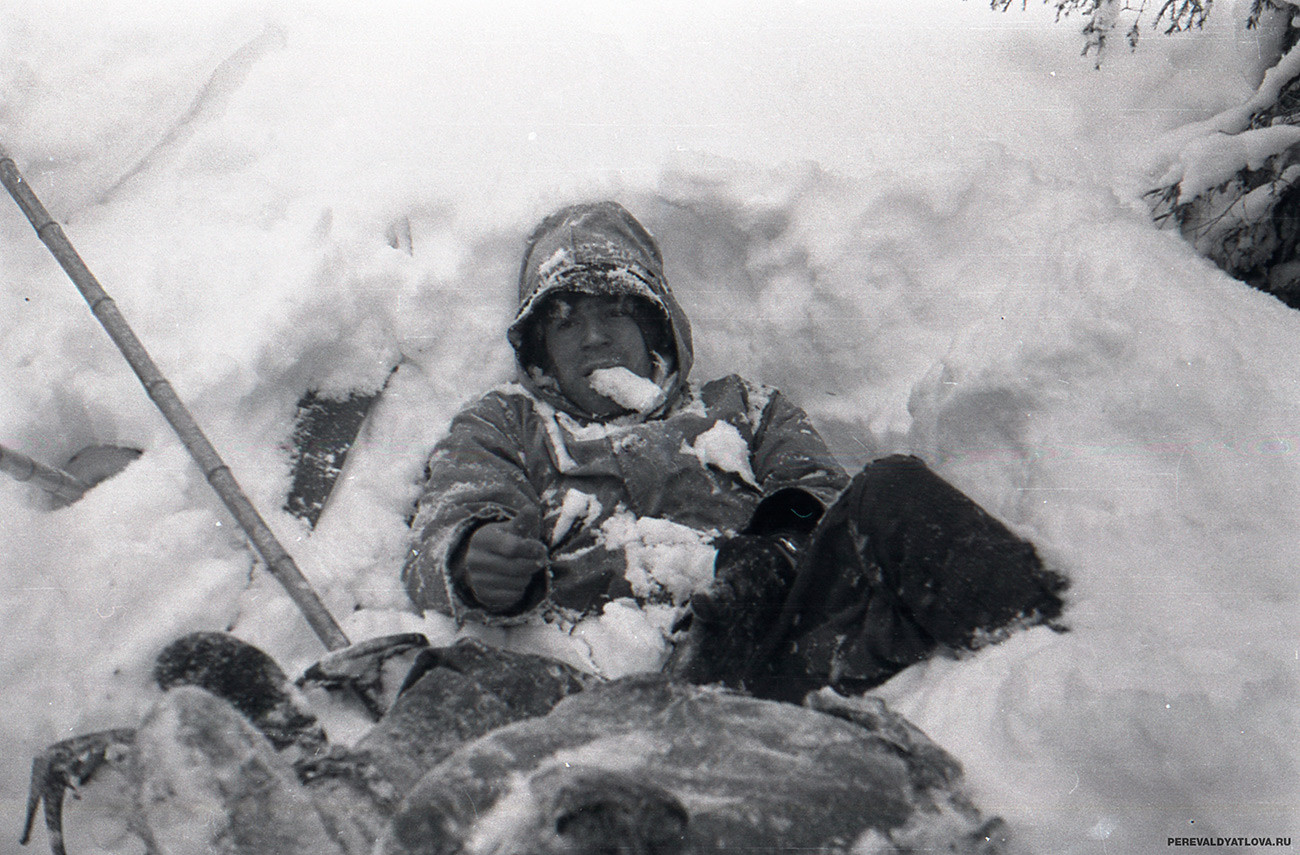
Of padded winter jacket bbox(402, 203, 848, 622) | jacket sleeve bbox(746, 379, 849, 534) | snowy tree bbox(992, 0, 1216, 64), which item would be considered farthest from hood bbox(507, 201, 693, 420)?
snowy tree bbox(992, 0, 1216, 64)

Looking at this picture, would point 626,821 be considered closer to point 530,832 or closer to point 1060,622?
point 530,832

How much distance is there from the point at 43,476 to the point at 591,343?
1.45m

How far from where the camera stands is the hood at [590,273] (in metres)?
2.76

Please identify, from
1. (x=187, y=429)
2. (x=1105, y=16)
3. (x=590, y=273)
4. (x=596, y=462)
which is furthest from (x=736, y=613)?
(x=1105, y=16)

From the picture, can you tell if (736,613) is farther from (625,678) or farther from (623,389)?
(623,389)

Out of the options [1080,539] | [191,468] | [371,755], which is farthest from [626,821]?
[191,468]

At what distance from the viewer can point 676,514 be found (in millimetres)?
2484

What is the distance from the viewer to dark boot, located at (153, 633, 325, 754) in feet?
4.65

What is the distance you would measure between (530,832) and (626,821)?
0.39 ft

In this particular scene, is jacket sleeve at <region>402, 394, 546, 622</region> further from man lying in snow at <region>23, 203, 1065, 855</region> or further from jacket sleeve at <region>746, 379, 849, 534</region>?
jacket sleeve at <region>746, 379, 849, 534</region>

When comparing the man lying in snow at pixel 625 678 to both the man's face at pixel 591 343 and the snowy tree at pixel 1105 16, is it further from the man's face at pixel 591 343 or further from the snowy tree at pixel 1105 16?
the snowy tree at pixel 1105 16

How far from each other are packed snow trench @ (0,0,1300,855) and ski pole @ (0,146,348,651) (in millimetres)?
175

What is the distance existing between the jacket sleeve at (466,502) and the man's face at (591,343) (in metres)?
0.22

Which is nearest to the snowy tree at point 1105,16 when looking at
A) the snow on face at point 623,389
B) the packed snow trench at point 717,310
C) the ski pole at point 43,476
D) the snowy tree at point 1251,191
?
the packed snow trench at point 717,310
